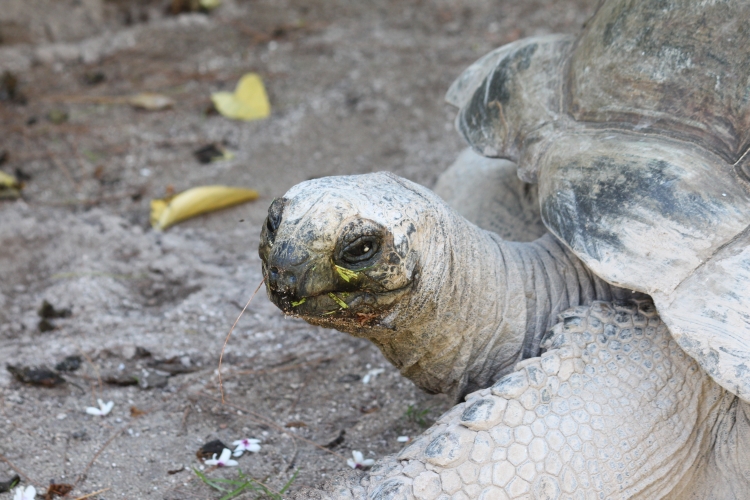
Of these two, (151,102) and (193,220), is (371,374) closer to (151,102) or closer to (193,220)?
(193,220)

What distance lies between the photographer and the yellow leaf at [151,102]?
509 centimetres

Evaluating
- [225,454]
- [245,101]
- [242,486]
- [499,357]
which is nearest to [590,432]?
[499,357]

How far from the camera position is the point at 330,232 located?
1.75 m

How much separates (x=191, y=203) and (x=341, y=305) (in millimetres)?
2365

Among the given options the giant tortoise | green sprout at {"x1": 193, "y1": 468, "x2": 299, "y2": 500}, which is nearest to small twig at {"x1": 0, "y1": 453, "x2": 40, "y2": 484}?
green sprout at {"x1": 193, "y1": 468, "x2": 299, "y2": 500}

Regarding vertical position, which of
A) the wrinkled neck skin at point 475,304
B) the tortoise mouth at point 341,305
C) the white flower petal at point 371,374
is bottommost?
the white flower petal at point 371,374

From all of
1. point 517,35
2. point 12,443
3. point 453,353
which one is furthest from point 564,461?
point 517,35

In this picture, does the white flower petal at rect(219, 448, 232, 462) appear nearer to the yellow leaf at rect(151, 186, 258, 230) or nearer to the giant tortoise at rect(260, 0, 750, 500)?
the giant tortoise at rect(260, 0, 750, 500)

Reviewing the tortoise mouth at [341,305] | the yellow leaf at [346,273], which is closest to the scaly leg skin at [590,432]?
the tortoise mouth at [341,305]

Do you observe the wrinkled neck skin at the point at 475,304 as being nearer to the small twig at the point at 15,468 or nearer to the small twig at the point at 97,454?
the small twig at the point at 97,454

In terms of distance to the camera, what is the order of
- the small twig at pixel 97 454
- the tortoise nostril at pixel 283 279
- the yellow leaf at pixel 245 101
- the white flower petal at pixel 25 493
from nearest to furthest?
the tortoise nostril at pixel 283 279 < the white flower petal at pixel 25 493 < the small twig at pixel 97 454 < the yellow leaf at pixel 245 101

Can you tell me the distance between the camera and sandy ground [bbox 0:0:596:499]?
2553 millimetres

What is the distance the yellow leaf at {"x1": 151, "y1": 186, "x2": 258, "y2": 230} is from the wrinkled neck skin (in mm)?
2073

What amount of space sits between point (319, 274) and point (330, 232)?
10cm
